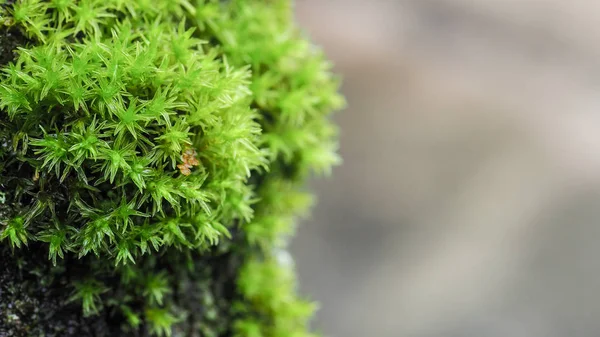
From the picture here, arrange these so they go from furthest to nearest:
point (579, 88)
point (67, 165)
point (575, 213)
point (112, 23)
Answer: point (579, 88), point (575, 213), point (112, 23), point (67, 165)

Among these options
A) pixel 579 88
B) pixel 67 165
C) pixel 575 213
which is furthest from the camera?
pixel 579 88

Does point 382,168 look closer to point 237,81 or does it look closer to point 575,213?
point 575,213

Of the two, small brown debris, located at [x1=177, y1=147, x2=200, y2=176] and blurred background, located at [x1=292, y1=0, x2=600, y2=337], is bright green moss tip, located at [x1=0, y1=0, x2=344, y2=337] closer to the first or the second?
small brown debris, located at [x1=177, y1=147, x2=200, y2=176]

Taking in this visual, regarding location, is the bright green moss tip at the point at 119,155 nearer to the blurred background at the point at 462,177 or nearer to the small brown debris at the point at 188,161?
the small brown debris at the point at 188,161

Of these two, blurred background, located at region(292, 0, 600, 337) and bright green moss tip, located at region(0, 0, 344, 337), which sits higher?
blurred background, located at region(292, 0, 600, 337)

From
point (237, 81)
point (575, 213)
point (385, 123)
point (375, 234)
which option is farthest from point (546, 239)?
point (237, 81)

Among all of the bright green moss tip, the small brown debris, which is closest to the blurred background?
the bright green moss tip
